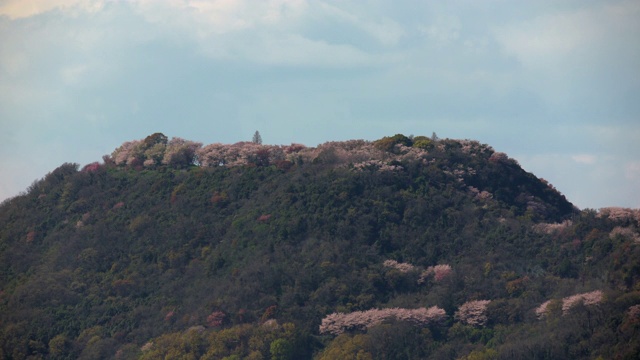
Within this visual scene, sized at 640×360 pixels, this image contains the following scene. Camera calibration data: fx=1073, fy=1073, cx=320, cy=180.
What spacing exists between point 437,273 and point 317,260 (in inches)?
385

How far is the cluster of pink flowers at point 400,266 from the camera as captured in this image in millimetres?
85438

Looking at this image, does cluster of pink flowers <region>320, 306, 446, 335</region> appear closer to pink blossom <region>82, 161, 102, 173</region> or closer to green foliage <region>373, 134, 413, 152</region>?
green foliage <region>373, 134, 413, 152</region>

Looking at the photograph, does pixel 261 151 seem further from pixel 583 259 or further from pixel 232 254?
pixel 583 259

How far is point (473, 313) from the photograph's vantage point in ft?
258

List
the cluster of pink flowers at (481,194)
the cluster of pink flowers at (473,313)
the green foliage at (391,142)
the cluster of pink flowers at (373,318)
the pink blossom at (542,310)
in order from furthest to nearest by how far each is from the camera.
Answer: the green foliage at (391,142)
the cluster of pink flowers at (481,194)
the cluster of pink flowers at (373,318)
the cluster of pink flowers at (473,313)
the pink blossom at (542,310)

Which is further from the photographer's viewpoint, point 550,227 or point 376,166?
point 376,166

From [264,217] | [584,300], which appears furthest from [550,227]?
[264,217]

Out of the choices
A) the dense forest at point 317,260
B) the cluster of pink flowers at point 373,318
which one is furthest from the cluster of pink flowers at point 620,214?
the cluster of pink flowers at point 373,318

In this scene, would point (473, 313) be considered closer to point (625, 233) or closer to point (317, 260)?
point (625, 233)

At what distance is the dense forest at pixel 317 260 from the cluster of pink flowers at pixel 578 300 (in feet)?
0.46

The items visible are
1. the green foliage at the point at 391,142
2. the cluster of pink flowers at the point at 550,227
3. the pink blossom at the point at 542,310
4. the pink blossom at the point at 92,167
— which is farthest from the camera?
the pink blossom at the point at 92,167

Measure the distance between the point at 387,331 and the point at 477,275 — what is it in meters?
10.7

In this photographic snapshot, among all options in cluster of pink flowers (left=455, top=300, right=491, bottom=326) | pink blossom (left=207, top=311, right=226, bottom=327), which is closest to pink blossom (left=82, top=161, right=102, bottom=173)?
pink blossom (left=207, top=311, right=226, bottom=327)

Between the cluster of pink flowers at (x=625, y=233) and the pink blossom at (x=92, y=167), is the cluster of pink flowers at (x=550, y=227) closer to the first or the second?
the cluster of pink flowers at (x=625, y=233)
